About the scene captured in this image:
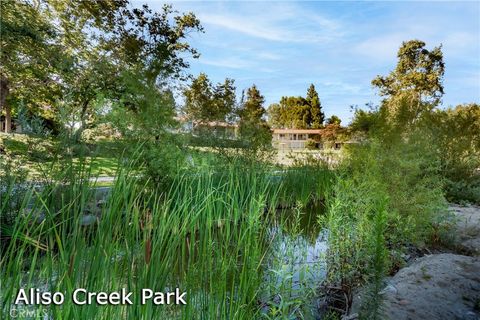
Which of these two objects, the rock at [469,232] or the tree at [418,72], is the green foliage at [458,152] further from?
the tree at [418,72]

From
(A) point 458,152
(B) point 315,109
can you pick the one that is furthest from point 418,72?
(A) point 458,152

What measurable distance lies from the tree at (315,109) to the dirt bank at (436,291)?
32796 mm

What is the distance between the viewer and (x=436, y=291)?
6.55 feet

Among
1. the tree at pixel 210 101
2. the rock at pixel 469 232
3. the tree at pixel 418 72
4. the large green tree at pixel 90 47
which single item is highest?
the tree at pixel 418 72

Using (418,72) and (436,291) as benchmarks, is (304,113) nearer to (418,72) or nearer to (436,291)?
(418,72)

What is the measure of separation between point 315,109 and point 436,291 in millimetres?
34193

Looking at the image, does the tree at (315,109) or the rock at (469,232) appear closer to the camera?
the rock at (469,232)

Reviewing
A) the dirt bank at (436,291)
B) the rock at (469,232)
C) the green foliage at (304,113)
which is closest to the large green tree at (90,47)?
the dirt bank at (436,291)

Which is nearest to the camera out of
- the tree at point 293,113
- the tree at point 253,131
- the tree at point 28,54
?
the tree at point 253,131

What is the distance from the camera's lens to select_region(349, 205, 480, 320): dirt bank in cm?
175

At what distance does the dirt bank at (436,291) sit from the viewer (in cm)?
175

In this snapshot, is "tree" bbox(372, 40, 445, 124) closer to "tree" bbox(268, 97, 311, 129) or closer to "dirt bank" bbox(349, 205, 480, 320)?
"tree" bbox(268, 97, 311, 129)

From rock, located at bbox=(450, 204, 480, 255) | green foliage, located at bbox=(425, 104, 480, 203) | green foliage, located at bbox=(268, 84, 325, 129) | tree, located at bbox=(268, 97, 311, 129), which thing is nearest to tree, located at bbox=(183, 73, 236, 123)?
green foliage, located at bbox=(425, 104, 480, 203)

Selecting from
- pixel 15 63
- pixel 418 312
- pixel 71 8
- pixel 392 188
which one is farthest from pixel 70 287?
pixel 71 8
